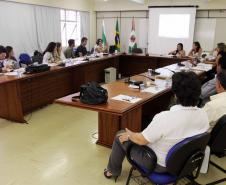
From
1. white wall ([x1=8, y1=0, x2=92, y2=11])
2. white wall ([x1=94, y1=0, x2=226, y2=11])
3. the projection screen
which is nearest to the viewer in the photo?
white wall ([x1=8, y1=0, x2=92, y2=11])

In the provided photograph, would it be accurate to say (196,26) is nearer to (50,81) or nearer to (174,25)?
(174,25)

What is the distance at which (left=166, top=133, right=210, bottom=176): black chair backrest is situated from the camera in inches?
61.1

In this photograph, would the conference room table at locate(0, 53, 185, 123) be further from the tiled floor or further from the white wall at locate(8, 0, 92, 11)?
the white wall at locate(8, 0, 92, 11)

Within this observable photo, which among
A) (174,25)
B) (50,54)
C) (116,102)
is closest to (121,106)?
(116,102)

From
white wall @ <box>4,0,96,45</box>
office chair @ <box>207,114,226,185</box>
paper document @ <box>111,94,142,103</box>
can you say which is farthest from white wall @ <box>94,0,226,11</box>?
office chair @ <box>207,114,226,185</box>

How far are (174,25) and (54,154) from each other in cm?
674

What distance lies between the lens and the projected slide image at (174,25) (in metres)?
7.94

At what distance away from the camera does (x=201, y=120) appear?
1.66 m

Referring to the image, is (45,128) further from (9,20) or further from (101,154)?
(9,20)

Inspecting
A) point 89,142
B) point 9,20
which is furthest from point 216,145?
point 9,20

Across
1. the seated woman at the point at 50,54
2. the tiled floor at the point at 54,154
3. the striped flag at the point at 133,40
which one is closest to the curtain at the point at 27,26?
the seated woman at the point at 50,54

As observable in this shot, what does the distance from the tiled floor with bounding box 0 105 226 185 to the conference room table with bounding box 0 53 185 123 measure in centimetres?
27

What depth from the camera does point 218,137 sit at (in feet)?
6.55

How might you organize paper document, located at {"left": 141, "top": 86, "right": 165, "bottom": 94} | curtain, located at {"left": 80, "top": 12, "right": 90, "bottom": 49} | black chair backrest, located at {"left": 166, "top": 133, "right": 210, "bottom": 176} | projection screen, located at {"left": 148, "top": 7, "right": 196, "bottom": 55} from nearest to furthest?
1. black chair backrest, located at {"left": 166, "top": 133, "right": 210, "bottom": 176}
2. paper document, located at {"left": 141, "top": 86, "right": 165, "bottom": 94}
3. projection screen, located at {"left": 148, "top": 7, "right": 196, "bottom": 55}
4. curtain, located at {"left": 80, "top": 12, "right": 90, "bottom": 49}
